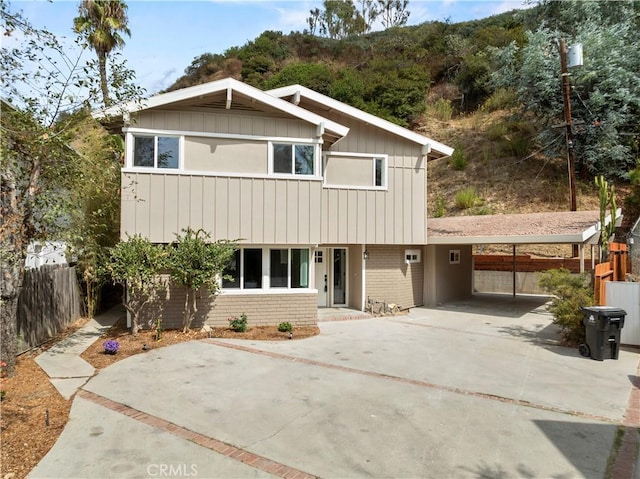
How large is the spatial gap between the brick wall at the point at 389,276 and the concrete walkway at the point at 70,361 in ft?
26.2

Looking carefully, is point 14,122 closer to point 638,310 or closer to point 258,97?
point 258,97

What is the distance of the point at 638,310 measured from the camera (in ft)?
29.4

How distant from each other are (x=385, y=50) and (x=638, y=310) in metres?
39.8

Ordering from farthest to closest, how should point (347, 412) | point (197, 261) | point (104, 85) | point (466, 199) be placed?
point (466, 199) < point (197, 261) < point (104, 85) < point (347, 412)

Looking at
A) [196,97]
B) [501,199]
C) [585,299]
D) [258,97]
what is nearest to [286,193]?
[258,97]

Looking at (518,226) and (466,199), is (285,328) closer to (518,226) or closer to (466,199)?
(518,226)

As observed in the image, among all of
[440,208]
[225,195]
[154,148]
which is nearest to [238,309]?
[225,195]

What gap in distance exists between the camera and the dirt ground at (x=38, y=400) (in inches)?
176

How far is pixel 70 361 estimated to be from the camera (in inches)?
311

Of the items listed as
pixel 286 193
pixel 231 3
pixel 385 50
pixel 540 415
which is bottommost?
pixel 540 415

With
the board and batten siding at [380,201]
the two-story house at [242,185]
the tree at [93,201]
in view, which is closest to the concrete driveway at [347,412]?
the two-story house at [242,185]

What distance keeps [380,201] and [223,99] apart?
5.74 m

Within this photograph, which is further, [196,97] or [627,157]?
[627,157]

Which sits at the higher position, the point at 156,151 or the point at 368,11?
the point at 368,11
